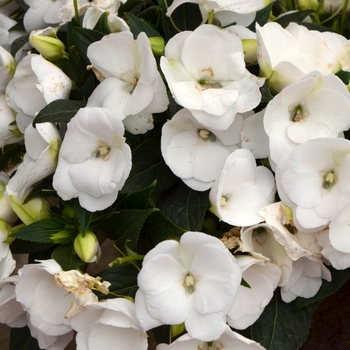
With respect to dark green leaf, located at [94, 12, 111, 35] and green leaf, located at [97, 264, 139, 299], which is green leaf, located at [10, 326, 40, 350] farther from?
dark green leaf, located at [94, 12, 111, 35]

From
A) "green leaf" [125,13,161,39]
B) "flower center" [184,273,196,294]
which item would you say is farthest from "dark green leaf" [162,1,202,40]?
"flower center" [184,273,196,294]

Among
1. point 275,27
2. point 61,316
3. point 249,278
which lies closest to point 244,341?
point 249,278

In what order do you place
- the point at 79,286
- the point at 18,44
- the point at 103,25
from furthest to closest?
the point at 18,44 → the point at 103,25 → the point at 79,286

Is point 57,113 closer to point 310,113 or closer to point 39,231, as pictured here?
point 39,231

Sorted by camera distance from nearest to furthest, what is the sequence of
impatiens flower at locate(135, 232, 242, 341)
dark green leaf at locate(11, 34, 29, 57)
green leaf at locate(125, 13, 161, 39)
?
impatiens flower at locate(135, 232, 242, 341), green leaf at locate(125, 13, 161, 39), dark green leaf at locate(11, 34, 29, 57)

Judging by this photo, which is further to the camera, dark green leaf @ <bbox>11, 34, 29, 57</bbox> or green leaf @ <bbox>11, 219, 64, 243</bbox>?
dark green leaf @ <bbox>11, 34, 29, 57</bbox>

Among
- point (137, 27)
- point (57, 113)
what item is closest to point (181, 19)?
point (137, 27)

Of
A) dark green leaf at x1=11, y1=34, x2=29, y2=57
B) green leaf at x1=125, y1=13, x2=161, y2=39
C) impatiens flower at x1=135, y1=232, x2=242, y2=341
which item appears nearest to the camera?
impatiens flower at x1=135, y1=232, x2=242, y2=341
